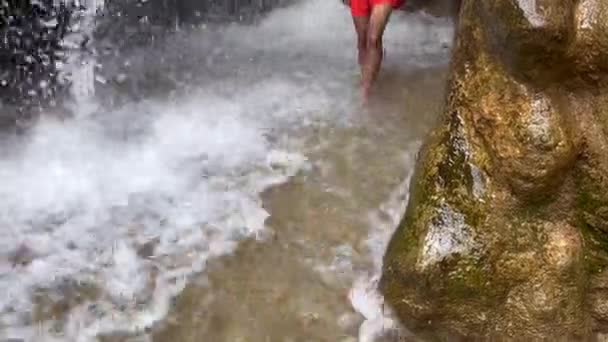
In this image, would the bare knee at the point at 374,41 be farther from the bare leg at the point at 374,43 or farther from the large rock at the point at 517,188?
the large rock at the point at 517,188

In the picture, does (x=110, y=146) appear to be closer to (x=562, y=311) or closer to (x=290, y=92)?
(x=290, y=92)

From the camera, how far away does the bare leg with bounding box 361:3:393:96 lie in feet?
18.4

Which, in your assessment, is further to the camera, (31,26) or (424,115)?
(31,26)

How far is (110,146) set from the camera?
5.80 m

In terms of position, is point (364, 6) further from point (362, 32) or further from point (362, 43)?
point (362, 43)

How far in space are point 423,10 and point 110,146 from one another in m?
3.37

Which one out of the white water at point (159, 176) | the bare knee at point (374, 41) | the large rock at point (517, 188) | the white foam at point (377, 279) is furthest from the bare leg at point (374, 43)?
the large rock at point (517, 188)

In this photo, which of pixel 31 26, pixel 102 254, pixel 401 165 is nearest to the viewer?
pixel 102 254

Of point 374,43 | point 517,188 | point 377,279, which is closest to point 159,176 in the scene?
point 374,43

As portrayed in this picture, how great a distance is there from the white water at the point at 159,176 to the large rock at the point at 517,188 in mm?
1422

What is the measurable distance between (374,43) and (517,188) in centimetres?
267

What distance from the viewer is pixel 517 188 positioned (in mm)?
3297

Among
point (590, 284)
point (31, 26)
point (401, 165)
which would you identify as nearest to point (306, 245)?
point (401, 165)

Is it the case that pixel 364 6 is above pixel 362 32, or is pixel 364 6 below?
above
